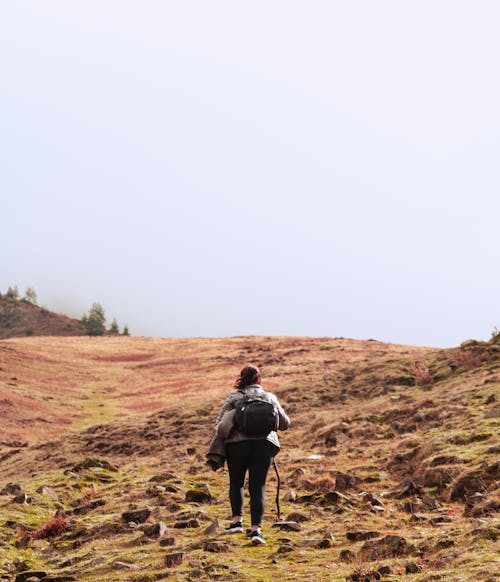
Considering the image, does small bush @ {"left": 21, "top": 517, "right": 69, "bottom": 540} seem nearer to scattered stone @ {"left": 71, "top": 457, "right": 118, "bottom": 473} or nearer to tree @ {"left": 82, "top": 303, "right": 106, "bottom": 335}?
scattered stone @ {"left": 71, "top": 457, "right": 118, "bottom": 473}

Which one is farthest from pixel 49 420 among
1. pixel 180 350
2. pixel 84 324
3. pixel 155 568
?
pixel 84 324

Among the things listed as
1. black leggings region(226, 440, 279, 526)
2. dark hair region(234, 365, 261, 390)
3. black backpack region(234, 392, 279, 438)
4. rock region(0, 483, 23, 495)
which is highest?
dark hair region(234, 365, 261, 390)

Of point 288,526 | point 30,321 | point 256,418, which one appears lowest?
point 288,526

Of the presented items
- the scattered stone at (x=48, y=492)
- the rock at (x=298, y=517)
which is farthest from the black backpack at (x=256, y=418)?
the scattered stone at (x=48, y=492)

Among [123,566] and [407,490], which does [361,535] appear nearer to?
[123,566]

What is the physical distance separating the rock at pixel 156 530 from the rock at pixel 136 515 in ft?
3.84

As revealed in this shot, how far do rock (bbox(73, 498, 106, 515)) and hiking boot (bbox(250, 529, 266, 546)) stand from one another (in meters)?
5.87

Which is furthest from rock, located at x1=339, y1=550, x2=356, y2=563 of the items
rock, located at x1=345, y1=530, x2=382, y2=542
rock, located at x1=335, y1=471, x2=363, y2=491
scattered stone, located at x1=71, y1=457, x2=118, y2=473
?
scattered stone, located at x1=71, y1=457, x2=118, y2=473

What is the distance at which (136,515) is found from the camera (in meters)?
13.1

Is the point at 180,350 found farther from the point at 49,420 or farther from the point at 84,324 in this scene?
the point at 84,324

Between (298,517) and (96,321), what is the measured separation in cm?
10760

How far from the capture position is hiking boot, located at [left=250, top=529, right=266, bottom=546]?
1040 centimetres

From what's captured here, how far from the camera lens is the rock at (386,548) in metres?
9.26

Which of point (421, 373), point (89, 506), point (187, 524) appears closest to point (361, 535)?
point (187, 524)
